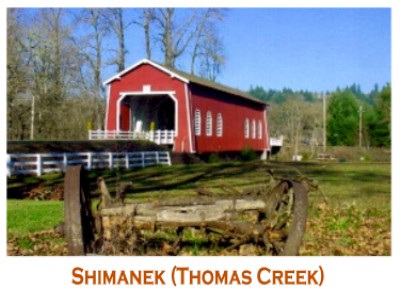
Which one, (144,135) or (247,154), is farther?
(247,154)

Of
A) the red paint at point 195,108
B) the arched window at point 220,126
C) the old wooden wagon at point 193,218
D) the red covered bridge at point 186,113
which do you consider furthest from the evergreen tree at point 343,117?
the old wooden wagon at point 193,218

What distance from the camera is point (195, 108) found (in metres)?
19.0

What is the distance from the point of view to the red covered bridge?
17531 millimetres

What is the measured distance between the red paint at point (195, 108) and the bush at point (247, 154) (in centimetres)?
16

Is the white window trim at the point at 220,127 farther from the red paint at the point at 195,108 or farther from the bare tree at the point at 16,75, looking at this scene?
the bare tree at the point at 16,75

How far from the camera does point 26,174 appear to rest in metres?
13.7

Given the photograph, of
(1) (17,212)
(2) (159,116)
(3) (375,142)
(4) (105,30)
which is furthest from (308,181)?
(2) (159,116)

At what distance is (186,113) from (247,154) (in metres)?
2.73

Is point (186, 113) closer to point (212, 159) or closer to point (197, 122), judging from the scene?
point (197, 122)

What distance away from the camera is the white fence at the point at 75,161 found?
1366 centimetres

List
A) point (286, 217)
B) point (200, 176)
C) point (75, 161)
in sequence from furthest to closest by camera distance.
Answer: point (75, 161) < point (200, 176) < point (286, 217)

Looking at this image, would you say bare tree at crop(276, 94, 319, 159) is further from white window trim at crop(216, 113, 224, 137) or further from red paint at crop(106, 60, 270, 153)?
white window trim at crop(216, 113, 224, 137)

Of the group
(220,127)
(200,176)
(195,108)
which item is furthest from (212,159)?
(200,176)
